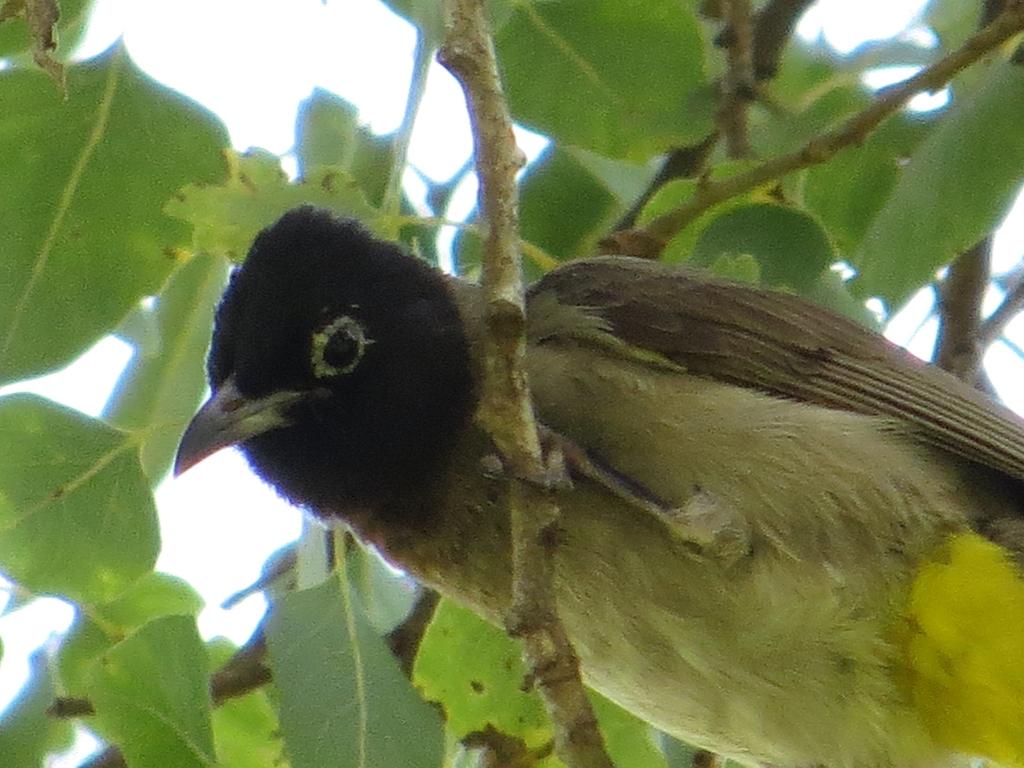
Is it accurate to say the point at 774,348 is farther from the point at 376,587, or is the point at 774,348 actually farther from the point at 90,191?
the point at 90,191

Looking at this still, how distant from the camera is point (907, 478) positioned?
3283 mm

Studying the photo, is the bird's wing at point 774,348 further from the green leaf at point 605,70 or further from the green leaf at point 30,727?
the green leaf at point 30,727

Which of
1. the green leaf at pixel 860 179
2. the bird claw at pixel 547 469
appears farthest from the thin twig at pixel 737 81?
the bird claw at pixel 547 469

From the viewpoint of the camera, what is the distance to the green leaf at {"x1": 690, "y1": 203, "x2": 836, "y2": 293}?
3514 mm

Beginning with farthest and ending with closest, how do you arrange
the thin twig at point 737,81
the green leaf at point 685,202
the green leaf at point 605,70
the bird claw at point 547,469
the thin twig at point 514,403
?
the thin twig at point 737,81
the green leaf at point 605,70
the green leaf at point 685,202
the bird claw at point 547,469
the thin twig at point 514,403

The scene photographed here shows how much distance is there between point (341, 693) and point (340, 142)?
124cm

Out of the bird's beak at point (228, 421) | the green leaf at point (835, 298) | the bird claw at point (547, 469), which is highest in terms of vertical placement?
the green leaf at point (835, 298)

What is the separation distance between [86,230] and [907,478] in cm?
153

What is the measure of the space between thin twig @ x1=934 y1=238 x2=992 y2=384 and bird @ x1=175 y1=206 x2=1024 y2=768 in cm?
46

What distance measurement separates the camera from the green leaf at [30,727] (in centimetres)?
366

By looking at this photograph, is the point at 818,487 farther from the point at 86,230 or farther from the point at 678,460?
the point at 86,230

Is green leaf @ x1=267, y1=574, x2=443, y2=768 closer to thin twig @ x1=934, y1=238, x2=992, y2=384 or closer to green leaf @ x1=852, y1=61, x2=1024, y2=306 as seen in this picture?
green leaf @ x1=852, y1=61, x2=1024, y2=306

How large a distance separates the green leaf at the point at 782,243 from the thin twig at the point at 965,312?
1.77 feet

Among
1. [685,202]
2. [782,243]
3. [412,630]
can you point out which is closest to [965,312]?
[782,243]
